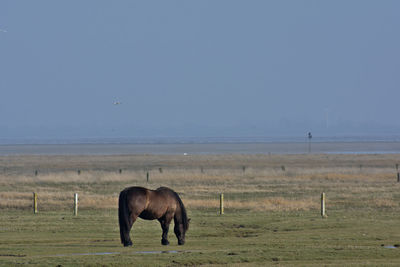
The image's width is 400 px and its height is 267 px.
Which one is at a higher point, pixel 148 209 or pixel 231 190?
pixel 148 209

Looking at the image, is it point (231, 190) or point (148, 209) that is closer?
point (148, 209)

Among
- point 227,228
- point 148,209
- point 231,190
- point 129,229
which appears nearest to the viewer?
point 129,229

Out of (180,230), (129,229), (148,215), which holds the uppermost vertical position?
(148,215)

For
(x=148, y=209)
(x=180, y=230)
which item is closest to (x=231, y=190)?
(x=180, y=230)

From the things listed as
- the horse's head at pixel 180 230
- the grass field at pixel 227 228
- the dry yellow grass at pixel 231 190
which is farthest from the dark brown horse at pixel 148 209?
the dry yellow grass at pixel 231 190

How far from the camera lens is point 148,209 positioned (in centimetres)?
2439

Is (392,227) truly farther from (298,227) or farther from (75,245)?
(75,245)

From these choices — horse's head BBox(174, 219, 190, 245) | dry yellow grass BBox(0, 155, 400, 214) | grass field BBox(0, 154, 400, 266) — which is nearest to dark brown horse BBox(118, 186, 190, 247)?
horse's head BBox(174, 219, 190, 245)

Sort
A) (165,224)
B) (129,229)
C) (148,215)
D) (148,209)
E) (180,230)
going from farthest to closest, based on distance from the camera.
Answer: (180,230) < (165,224) < (148,215) < (148,209) < (129,229)

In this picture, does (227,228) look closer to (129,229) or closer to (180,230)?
(180,230)

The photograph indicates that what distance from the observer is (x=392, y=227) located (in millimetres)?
30750

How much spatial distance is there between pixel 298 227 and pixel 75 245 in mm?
9860

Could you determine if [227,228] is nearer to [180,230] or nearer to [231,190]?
[180,230]

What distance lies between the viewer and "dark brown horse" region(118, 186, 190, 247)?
78.5 ft
